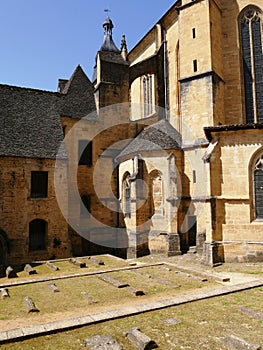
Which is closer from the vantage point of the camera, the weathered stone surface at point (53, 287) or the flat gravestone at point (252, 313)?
the flat gravestone at point (252, 313)

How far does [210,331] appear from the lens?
19.5 ft

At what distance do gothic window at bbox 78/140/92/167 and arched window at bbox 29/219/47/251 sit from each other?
5.13m

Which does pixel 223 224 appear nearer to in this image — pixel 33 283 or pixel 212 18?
pixel 33 283

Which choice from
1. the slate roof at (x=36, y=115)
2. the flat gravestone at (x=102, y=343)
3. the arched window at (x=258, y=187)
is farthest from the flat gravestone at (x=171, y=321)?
the slate roof at (x=36, y=115)

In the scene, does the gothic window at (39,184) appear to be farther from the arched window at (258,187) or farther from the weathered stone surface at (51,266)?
the arched window at (258,187)

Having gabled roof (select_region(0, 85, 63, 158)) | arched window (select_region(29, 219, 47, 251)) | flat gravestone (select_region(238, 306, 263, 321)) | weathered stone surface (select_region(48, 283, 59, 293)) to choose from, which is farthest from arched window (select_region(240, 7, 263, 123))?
weathered stone surface (select_region(48, 283, 59, 293))

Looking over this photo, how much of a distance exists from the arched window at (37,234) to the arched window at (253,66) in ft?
44.9

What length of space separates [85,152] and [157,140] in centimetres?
534

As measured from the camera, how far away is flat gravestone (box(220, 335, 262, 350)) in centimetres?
514

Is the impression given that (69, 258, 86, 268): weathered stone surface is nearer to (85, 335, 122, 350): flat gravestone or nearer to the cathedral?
the cathedral

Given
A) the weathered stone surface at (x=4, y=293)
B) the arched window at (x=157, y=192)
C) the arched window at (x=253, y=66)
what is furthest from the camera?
the arched window at (x=253, y=66)

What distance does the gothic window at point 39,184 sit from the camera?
17.2 metres

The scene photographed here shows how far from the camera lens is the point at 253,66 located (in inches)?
704

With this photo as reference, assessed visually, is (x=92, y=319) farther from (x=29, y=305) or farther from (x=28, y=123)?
(x=28, y=123)
